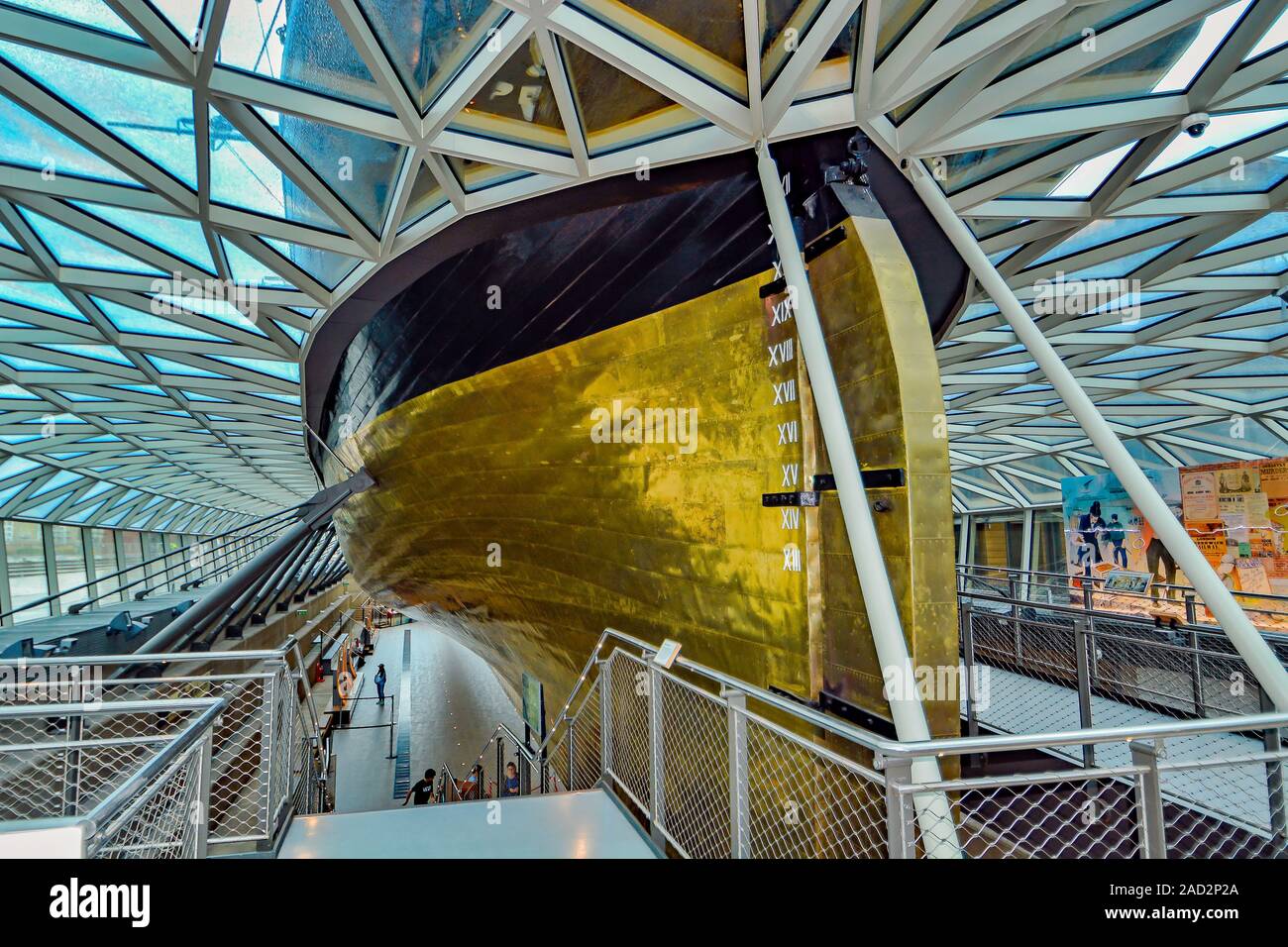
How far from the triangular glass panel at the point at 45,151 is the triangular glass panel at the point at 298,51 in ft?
7.74

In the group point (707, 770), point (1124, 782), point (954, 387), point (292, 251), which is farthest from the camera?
point (954, 387)

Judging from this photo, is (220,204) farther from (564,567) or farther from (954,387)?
(954,387)

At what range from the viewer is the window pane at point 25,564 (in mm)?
26300

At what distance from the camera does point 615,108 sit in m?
5.21

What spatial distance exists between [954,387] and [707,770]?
16.2 meters

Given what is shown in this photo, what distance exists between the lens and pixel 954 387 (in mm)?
18109

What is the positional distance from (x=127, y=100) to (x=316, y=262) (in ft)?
8.16

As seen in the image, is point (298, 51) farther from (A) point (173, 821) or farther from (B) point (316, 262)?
(A) point (173, 821)

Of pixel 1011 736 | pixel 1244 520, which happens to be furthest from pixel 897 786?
pixel 1244 520

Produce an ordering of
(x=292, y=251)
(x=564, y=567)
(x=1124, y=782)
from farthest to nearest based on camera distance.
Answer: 1. (x=292, y=251)
2. (x=564, y=567)
3. (x=1124, y=782)

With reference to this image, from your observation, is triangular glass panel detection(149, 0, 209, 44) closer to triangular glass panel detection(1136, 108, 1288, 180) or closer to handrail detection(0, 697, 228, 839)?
handrail detection(0, 697, 228, 839)

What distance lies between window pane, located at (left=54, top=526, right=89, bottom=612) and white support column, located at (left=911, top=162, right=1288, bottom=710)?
38767 millimetres

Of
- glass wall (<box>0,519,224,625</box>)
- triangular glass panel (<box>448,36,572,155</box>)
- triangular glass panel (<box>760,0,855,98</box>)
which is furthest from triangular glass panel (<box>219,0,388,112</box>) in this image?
glass wall (<box>0,519,224,625</box>)
